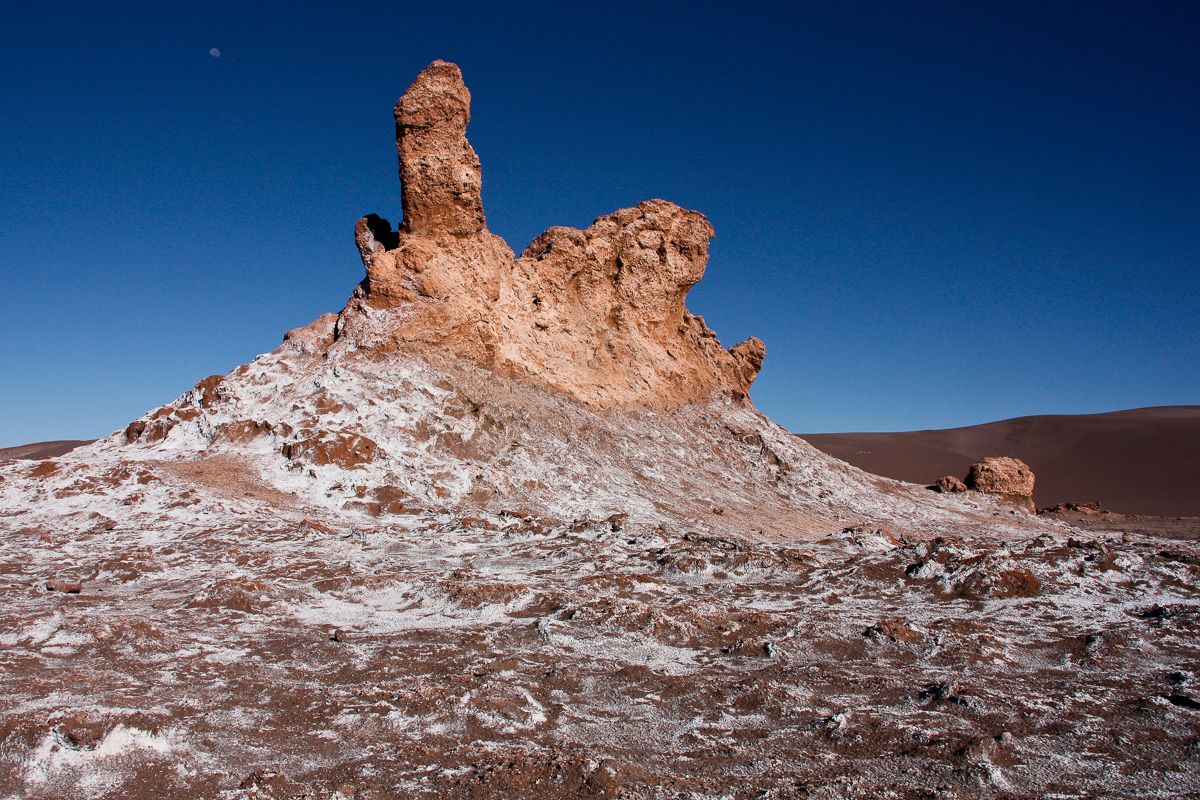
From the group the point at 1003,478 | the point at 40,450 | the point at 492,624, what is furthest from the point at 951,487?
the point at 40,450

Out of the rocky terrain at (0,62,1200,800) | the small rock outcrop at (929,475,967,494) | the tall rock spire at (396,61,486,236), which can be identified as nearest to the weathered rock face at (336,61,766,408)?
the tall rock spire at (396,61,486,236)

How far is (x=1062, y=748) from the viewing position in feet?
14.5

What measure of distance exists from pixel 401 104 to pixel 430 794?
1948 centimetres

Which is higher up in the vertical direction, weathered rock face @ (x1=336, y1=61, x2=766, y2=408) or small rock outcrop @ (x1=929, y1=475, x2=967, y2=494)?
weathered rock face @ (x1=336, y1=61, x2=766, y2=408)

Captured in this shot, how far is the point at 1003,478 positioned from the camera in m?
25.8

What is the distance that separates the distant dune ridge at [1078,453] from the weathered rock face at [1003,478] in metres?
9.68

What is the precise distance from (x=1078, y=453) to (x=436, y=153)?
171ft

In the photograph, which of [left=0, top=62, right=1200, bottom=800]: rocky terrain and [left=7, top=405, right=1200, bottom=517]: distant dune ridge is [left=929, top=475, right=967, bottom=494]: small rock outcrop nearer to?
[left=0, top=62, right=1200, bottom=800]: rocky terrain

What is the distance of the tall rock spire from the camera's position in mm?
19656

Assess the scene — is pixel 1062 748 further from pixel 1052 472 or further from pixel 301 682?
pixel 1052 472

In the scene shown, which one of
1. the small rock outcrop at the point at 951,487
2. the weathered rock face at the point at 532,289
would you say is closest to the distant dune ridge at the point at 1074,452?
the small rock outcrop at the point at 951,487

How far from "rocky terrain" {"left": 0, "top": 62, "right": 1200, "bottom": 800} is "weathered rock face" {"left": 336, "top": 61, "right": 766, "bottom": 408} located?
536 millimetres

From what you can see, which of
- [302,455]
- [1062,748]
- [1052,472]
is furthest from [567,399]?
[1052,472]

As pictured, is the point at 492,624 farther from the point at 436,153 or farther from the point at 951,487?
the point at 951,487
